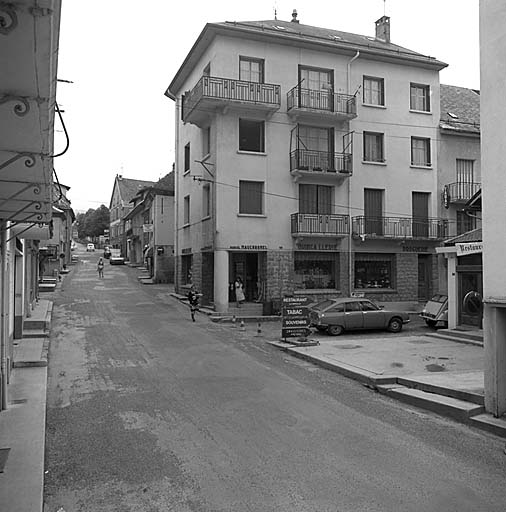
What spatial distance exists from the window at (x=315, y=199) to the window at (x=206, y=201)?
4.54m

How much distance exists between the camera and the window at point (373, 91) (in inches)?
1067

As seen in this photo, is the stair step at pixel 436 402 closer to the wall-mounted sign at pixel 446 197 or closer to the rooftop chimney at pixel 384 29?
the wall-mounted sign at pixel 446 197

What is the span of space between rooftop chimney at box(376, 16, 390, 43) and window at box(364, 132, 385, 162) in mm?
7648

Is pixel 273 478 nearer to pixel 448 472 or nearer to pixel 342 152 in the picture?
pixel 448 472

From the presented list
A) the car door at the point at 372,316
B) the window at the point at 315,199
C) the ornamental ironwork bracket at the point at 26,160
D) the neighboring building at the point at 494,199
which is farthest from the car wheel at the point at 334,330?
the ornamental ironwork bracket at the point at 26,160

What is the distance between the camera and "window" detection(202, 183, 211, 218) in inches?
1009

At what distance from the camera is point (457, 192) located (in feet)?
92.0

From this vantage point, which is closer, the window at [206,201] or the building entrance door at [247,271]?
the window at [206,201]

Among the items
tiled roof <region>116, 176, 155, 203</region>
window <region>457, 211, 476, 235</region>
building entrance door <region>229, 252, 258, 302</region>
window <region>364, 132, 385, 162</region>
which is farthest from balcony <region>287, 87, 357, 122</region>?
tiled roof <region>116, 176, 155, 203</region>

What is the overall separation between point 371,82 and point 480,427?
23.0 meters

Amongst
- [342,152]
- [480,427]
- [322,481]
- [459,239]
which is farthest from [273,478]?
[342,152]

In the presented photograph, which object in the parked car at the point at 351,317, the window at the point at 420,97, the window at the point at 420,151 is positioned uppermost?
the window at the point at 420,97

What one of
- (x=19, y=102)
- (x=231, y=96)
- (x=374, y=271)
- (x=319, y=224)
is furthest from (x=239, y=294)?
(x=19, y=102)

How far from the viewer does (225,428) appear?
7.35 m
